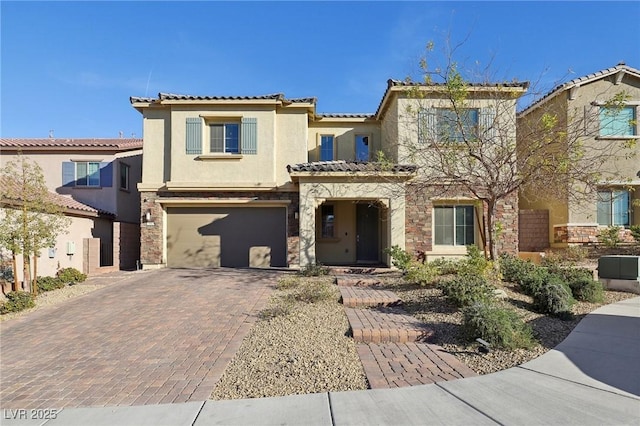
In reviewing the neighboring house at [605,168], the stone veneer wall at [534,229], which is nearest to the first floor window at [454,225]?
the neighboring house at [605,168]

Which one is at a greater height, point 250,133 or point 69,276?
point 250,133

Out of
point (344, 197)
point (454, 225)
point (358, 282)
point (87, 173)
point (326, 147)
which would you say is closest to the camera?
point (358, 282)

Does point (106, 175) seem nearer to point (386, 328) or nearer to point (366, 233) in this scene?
point (366, 233)

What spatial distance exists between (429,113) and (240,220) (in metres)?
8.29

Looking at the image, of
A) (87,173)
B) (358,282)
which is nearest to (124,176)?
(87,173)

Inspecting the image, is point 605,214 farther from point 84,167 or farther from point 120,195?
point 84,167

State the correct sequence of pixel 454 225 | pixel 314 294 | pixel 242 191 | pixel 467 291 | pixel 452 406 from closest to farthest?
1. pixel 452 406
2. pixel 467 291
3. pixel 314 294
4. pixel 454 225
5. pixel 242 191

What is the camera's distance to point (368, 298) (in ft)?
25.4

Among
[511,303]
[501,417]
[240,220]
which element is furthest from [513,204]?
[501,417]

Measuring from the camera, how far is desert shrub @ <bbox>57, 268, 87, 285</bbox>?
35.7 ft

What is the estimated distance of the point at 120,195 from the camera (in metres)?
16.4

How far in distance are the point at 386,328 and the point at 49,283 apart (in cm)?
994

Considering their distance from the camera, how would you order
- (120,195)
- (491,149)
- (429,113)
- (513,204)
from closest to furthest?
(491,149), (429,113), (513,204), (120,195)

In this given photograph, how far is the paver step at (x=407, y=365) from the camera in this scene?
4.12 m
